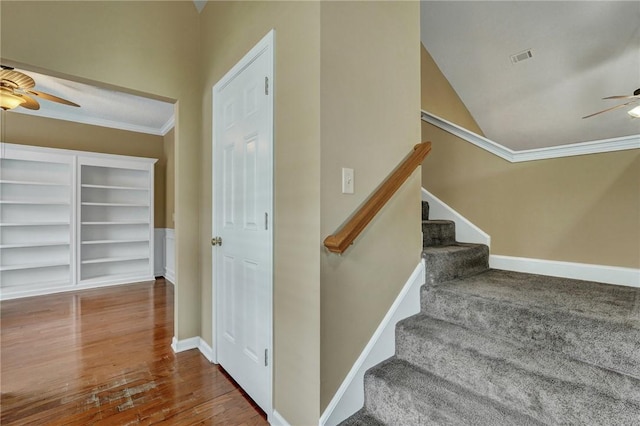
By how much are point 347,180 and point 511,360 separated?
3.69ft

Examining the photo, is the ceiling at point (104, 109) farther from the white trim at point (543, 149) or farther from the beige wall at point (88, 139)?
the white trim at point (543, 149)

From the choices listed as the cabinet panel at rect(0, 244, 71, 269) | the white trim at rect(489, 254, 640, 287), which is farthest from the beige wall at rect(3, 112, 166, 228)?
the white trim at rect(489, 254, 640, 287)

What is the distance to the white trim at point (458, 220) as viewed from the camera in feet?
8.14

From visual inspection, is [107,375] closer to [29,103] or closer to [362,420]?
[362,420]

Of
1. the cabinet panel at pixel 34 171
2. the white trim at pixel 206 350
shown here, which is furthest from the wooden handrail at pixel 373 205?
the cabinet panel at pixel 34 171

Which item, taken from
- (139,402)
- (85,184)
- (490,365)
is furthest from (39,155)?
(490,365)

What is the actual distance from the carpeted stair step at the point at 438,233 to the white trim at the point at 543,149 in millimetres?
729

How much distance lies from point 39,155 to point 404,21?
16.4ft

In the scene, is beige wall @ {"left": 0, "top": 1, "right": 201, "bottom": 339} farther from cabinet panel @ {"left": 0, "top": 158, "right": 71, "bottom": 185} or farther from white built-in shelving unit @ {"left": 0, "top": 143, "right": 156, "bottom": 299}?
cabinet panel @ {"left": 0, "top": 158, "right": 71, "bottom": 185}

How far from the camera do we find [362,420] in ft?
4.54

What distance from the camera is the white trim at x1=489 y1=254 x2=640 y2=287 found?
6.17 feet

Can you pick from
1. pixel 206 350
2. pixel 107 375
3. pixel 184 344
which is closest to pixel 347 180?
pixel 206 350

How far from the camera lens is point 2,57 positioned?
168 centimetres

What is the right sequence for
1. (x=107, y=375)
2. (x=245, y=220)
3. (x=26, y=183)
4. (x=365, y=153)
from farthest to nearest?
(x=26, y=183), (x=107, y=375), (x=245, y=220), (x=365, y=153)
